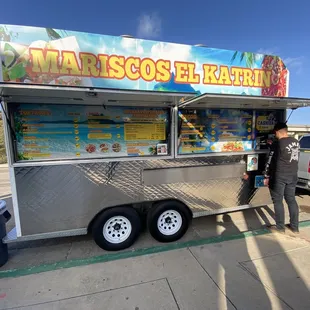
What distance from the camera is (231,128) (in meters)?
3.80

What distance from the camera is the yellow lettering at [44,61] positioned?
8.11 ft

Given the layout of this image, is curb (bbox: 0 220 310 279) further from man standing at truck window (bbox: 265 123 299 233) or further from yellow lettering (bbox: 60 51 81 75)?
yellow lettering (bbox: 60 51 81 75)

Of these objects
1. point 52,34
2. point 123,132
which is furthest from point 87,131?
point 52,34

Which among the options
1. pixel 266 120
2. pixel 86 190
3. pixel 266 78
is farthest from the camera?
pixel 266 120

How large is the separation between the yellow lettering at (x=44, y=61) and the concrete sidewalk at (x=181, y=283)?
283 centimetres

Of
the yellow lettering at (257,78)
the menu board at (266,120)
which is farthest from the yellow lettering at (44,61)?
the menu board at (266,120)

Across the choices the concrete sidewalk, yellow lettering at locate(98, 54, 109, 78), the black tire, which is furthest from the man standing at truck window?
yellow lettering at locate(98, 54, 109, 78)

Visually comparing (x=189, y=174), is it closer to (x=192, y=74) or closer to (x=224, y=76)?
(x=192, y=74)

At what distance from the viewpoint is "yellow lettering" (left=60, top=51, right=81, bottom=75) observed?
8.50 feet

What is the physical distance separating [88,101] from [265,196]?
13.0 feet

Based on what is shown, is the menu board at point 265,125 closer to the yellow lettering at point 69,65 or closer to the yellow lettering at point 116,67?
the yellow lettering at point 116,67

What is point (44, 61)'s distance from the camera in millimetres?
2514

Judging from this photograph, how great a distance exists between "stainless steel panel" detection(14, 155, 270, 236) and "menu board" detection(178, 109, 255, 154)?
1.27 ft

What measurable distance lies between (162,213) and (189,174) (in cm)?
85
